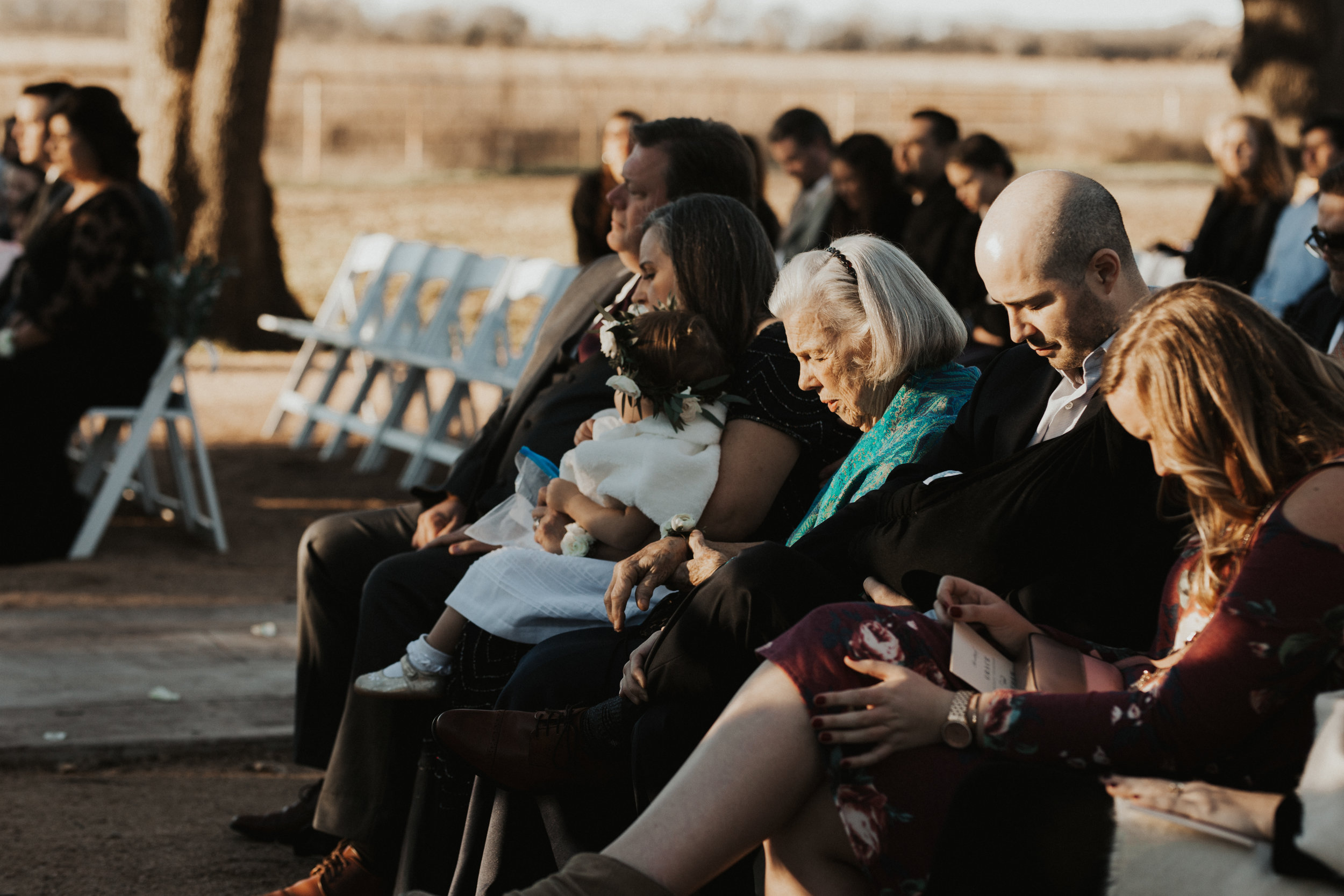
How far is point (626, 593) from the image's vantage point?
2.94 m

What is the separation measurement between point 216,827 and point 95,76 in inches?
965

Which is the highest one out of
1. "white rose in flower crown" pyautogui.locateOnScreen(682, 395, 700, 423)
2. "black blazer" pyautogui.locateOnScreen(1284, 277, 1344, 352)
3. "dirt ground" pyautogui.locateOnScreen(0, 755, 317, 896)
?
"black blazer" pyautogui.locateOnScreen(1284, 277, 1344, 352)

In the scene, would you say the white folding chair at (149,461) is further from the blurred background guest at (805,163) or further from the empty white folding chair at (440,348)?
the blurred background guest at (805,163)

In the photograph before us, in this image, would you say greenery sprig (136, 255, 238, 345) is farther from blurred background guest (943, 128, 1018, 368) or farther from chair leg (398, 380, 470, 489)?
blurred background guest (943, 128, 1018, 368)

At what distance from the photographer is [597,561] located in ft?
10.3

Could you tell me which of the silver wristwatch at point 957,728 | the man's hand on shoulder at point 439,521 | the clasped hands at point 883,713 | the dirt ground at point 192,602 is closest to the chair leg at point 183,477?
the dirt ground at point 192,602

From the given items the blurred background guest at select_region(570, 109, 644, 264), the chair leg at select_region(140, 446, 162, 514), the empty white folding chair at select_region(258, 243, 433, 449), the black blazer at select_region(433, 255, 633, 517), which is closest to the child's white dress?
the black blazer at select_region(433, 255, 633, 517)

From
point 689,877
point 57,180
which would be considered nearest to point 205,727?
point 689,877

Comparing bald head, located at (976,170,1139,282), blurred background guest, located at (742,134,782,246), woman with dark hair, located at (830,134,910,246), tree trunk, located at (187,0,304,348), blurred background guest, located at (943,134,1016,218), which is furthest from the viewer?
tree trunk, located at (187,0,304,348)

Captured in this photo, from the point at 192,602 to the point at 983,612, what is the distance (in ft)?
14.6

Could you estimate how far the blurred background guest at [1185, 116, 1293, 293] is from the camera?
788 cm

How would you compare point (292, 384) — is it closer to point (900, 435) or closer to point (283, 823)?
point (283, 823)

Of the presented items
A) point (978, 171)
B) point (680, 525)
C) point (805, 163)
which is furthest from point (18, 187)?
point (680, 525)

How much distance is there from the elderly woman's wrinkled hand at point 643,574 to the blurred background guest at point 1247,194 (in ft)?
18.4
